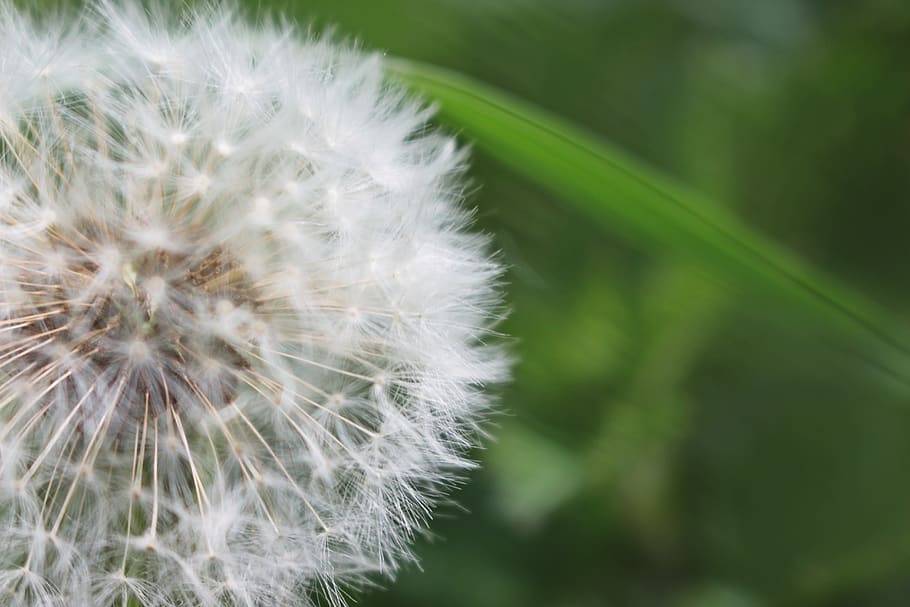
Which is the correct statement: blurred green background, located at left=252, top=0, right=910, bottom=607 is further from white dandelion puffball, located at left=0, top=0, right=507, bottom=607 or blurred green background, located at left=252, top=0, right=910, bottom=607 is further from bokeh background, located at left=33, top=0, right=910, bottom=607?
white dandelion puffball, located at left=0, top=0, right=507, bottom=607

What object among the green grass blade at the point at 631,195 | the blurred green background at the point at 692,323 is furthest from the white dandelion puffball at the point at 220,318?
the blurred green background at the point at 692,323

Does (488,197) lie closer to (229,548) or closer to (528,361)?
(528,361)

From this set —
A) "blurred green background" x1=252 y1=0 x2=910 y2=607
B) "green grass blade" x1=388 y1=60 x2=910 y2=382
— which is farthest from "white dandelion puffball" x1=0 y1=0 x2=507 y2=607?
"blurred green background" x1=252 y1=0 x2=910 y2=607

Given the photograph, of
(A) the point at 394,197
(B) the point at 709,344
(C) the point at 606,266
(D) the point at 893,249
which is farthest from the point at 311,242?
(D) the point at 893,249

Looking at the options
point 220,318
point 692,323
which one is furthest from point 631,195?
point 692,323

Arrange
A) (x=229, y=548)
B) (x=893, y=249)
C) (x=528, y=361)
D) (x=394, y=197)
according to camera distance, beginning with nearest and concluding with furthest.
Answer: (x=229, y=548)
(x=394, y=197)
(x=528, y=361)
(x=893, y=249)

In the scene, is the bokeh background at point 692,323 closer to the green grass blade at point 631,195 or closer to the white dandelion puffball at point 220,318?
the green grass blade at point 631,195
